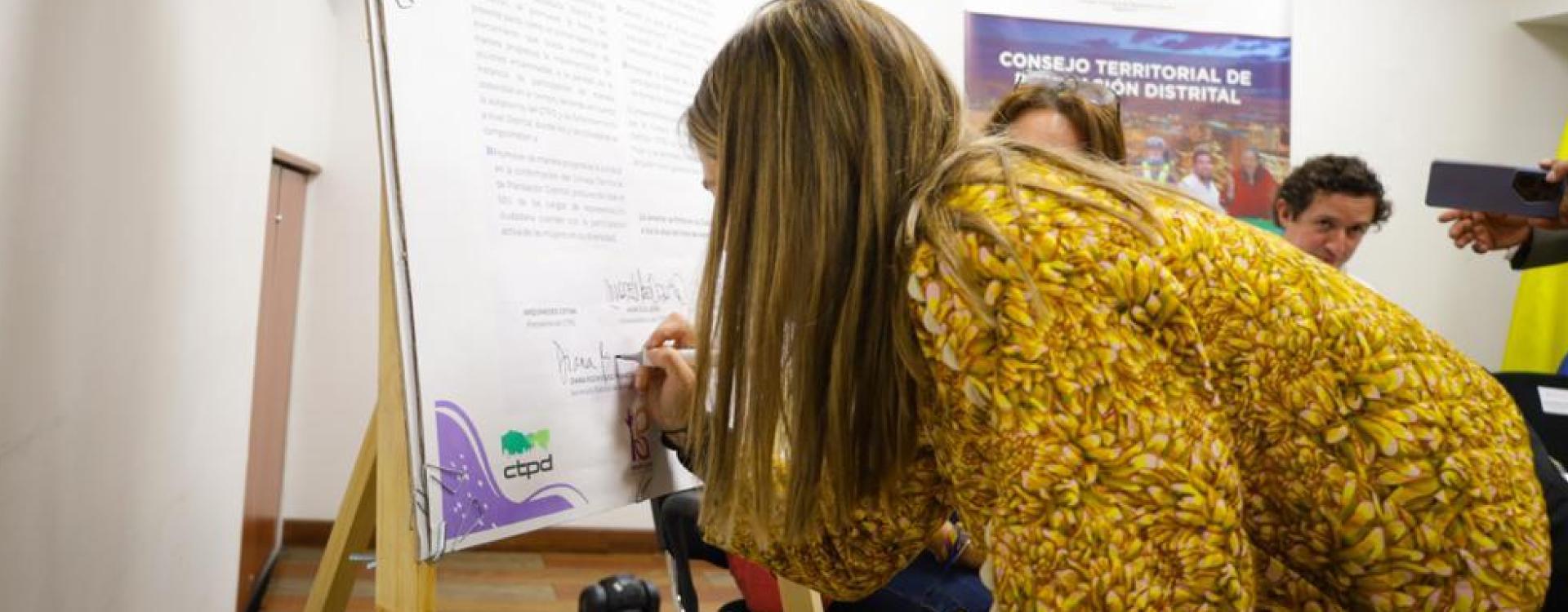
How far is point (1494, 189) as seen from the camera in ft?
5.30

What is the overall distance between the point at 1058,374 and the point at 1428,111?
13.2 feet

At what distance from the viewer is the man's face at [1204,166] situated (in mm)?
3998

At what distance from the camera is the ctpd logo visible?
144 cm

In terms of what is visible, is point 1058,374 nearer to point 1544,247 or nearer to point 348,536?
point 348,536

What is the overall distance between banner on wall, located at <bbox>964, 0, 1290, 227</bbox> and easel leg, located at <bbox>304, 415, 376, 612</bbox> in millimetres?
2617

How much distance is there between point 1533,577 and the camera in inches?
37.2

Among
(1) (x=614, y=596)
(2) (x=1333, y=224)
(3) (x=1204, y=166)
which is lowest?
(1) (x=614, y=596)

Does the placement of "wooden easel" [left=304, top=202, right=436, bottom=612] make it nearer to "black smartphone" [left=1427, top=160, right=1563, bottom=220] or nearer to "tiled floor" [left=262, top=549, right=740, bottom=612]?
"black smartphone" [left=1427, top=160, right=1563, bottom=220]

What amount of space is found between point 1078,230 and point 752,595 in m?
1.16

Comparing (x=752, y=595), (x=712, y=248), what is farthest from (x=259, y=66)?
(x=712, y=248)

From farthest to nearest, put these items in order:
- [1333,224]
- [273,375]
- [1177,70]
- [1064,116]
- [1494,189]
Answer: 1. [1177,70]
2. [273,375]
3. [1333,224]
4. [1064,116]
5. [1494,189]
